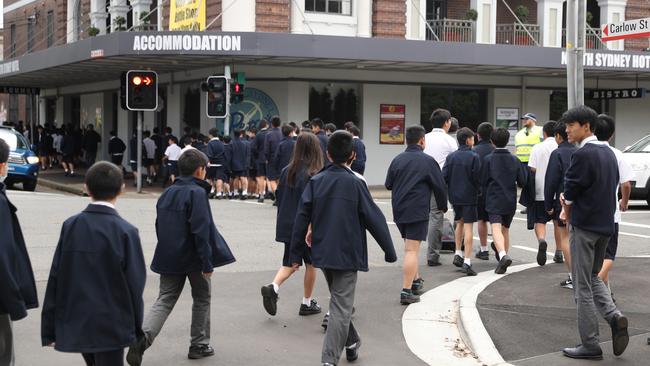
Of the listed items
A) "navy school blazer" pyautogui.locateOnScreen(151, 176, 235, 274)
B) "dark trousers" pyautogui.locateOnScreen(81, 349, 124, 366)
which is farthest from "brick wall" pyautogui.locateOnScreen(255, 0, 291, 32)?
"dark trousers" pyautogui.locateOnScreen(81, 349, 124, 366)

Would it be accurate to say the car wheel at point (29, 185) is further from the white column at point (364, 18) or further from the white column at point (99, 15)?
the white column at point (99, 15)

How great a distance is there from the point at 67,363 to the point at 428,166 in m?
4.23

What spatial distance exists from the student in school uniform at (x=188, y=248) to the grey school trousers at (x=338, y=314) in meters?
0.87

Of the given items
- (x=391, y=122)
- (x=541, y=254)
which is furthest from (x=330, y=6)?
(x=541, y=254)

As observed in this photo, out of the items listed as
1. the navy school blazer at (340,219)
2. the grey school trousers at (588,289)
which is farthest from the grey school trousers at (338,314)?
the grey school trousers at (588,289)

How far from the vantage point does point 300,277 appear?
1159cm

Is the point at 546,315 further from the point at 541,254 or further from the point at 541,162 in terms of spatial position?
the point at 541,162

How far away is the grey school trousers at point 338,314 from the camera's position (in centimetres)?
689

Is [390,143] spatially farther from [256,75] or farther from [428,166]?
[428,166]

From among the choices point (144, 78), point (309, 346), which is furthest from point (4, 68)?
point (309, 346)

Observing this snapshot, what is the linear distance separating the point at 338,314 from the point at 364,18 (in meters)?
22.8

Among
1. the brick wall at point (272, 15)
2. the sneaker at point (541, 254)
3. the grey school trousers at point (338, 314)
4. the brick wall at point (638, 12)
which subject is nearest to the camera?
the grey school trousers at point (338, 314)

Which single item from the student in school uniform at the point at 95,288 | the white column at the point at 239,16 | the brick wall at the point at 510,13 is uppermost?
the brick wall at the point at 510,13

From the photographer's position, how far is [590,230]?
7.38 meters
